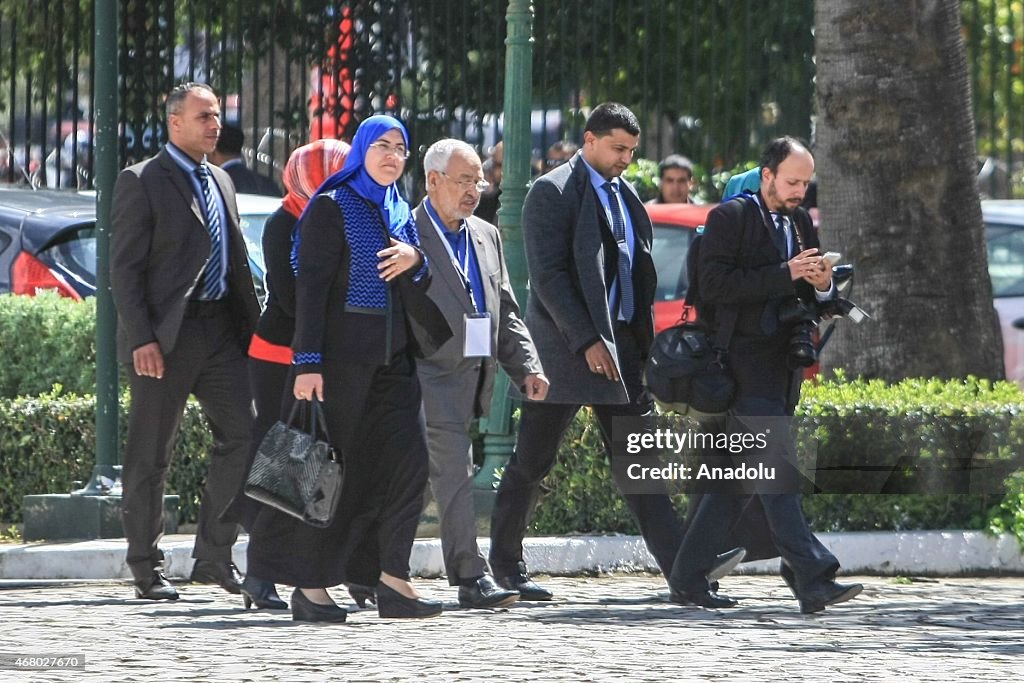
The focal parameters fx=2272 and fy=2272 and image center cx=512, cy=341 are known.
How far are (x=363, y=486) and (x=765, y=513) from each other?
1.42m

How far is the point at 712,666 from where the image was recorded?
21.4 ft

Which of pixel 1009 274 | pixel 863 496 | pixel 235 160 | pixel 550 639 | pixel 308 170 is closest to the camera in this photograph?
pixel 550 639

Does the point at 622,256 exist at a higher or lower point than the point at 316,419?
higher

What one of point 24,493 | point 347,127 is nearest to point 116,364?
point 24,493

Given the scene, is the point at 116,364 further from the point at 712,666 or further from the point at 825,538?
the point at 712,666

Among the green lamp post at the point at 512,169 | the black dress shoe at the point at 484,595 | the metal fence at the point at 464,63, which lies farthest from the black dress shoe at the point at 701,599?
the metal fence at the point at 464,63

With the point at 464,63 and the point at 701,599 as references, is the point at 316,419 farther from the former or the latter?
the point at 464,63

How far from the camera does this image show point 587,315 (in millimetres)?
8031

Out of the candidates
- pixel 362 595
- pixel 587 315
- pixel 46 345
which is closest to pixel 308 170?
pixel 587 315

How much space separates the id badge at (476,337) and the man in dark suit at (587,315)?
319 mm

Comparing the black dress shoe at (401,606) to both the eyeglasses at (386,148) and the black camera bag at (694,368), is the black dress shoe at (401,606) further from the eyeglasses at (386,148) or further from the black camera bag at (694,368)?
the eyeglasses at (386,148)

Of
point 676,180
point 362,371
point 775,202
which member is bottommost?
point 362,371

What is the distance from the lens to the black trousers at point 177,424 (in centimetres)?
810

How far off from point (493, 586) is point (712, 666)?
1.42m
